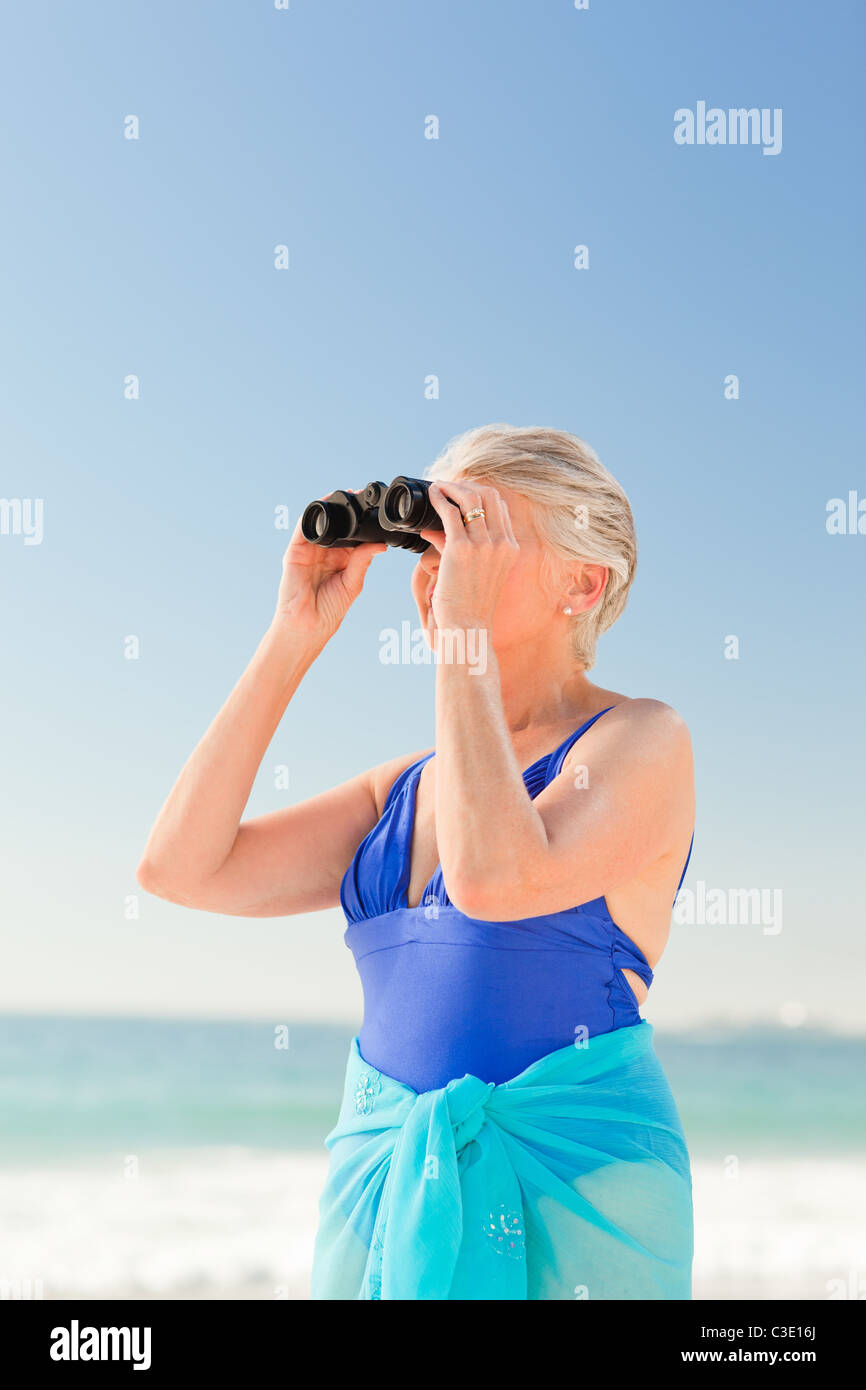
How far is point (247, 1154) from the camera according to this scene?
20.1 feet

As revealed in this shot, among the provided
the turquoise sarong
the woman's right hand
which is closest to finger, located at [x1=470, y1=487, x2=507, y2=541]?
the woman's right hand

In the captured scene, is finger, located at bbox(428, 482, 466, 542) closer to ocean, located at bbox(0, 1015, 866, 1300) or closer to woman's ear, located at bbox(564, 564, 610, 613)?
woman's ear, located at bbox(564, 564, 610, 613)

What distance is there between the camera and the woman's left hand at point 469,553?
1368 mm

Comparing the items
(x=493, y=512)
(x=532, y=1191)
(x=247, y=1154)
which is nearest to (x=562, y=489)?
(x=493, y=512)

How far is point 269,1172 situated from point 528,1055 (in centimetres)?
502

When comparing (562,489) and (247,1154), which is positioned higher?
(562,489)

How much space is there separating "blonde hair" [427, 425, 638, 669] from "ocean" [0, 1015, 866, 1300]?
12.3 ft

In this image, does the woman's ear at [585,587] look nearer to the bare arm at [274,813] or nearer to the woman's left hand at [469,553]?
the woman's left hand at [469,553]

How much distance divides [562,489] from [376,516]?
23 cm

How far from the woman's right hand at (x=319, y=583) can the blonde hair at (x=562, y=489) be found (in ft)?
0.67

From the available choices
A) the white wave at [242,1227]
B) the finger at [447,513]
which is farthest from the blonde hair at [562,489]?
the white wave at [242,1227]

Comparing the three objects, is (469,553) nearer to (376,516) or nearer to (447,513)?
(447,513)

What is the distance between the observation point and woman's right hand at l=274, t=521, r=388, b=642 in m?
1.68
